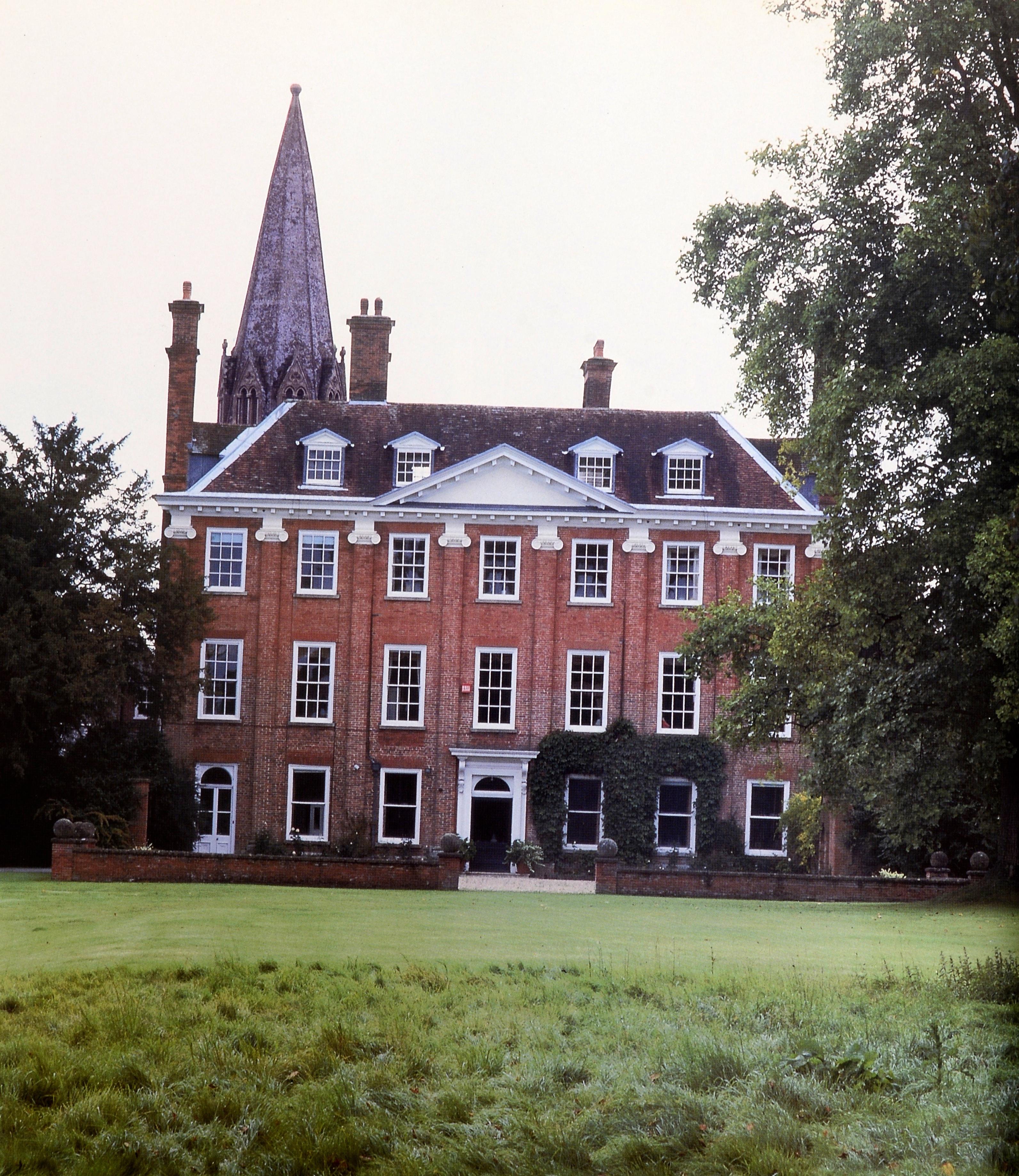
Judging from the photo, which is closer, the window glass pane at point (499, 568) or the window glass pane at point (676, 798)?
the window glass pane at point (676, 798)

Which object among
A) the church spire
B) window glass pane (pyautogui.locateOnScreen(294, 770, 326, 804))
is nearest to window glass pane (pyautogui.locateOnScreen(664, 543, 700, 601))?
window glass pane (pyautogui.locateOnScreen(294, 770, 326, 804))

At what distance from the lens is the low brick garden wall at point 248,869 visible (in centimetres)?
1784

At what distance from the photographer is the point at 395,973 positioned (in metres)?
8.95

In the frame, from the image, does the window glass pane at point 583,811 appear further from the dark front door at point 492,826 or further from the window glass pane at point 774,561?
the window glass pane at point 774,561

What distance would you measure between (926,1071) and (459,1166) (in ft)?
7.84

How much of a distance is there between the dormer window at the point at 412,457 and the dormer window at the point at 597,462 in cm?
333

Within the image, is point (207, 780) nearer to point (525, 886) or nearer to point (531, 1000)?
point (525, 886)

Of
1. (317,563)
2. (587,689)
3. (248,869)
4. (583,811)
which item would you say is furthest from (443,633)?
(248,869)

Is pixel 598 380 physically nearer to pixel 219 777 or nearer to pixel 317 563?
pixel 317 563

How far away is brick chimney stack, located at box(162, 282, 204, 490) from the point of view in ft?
97.6

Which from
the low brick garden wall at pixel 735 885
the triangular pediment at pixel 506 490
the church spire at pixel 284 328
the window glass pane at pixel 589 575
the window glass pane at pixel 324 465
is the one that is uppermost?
the church spire at pixel 284 328

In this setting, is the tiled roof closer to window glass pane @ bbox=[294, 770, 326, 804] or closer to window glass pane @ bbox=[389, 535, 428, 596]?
window glass pane @ bbox=[389, 535, 428, 596]

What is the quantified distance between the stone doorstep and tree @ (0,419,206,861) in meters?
6.05

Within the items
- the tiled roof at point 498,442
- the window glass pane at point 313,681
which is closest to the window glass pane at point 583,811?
the window glass pane at point 313,681
